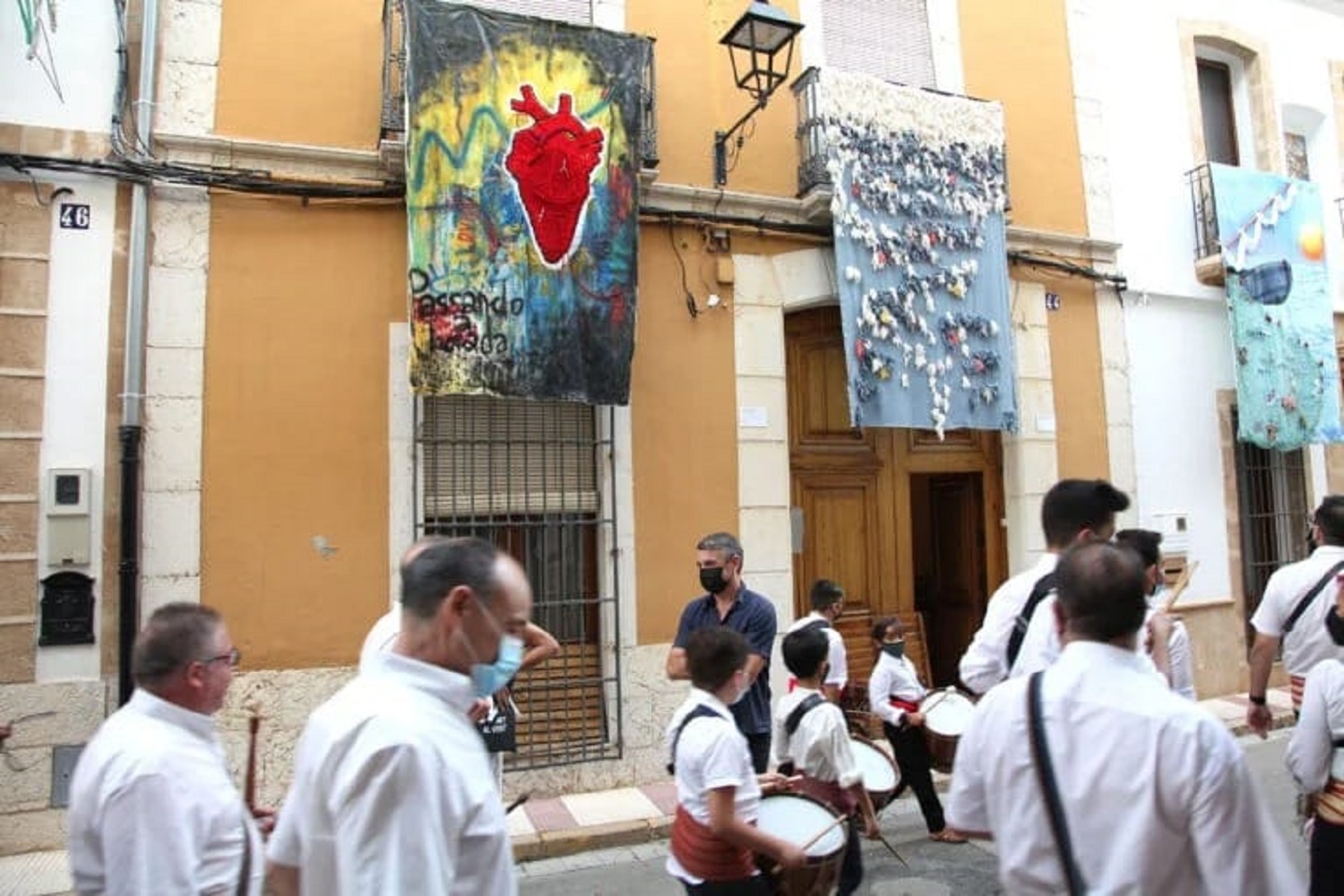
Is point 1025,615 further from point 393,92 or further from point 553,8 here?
point 553,8

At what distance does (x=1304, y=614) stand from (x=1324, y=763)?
1238mm

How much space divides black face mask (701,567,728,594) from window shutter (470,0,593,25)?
450 centimetres

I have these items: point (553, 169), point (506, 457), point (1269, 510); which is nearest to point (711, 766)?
point (506, 457)

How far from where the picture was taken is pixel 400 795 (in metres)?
1.55

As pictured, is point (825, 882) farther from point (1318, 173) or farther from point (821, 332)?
point (1318, 173)

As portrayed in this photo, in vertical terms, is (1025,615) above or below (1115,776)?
above

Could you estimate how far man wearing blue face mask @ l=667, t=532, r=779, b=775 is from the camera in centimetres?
465

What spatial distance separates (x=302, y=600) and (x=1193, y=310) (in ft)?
27.6

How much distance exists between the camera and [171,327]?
19.5ft

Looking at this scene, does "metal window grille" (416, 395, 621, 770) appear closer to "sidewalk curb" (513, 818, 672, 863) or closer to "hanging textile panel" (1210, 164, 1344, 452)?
"sidewalk curb" (513, 818, 672, 863)

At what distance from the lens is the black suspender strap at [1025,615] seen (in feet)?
11.2

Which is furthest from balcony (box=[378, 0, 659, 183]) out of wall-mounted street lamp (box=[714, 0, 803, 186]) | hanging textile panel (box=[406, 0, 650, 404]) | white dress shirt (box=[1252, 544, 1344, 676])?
white dress shirt (box=[1252, 544, 1344, 676])

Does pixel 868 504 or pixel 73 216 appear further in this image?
pixel 868 504

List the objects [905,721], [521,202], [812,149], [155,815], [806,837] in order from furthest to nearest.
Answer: [812,149] → [521,202] → [905,721] → [806,837] → [155,815]
